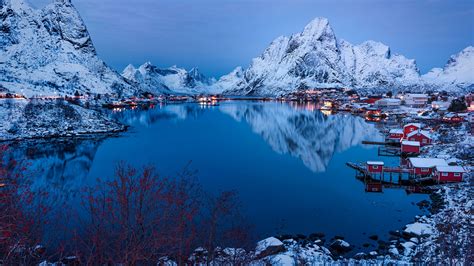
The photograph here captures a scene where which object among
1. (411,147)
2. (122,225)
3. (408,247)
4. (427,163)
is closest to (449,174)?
(427,163)

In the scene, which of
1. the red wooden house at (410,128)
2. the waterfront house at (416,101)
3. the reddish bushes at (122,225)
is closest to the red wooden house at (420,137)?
the red wooden house at (410,128)

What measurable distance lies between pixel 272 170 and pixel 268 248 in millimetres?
17723

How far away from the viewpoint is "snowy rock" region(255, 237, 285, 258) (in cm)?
1449

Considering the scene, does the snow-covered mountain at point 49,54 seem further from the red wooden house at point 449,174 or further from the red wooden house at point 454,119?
the red wooden house at point 454,119

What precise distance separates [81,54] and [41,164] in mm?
131168

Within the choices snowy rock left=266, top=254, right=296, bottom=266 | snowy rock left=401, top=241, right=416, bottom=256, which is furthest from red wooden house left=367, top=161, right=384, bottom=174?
snowy rock left=266, top=254, right=296, bottom=266

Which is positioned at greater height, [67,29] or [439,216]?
[67,29]

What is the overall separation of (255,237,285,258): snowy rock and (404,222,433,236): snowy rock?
722 centimetres

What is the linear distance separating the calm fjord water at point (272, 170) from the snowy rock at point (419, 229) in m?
1.03

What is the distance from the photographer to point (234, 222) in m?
18.4

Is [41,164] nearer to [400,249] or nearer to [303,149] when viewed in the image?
[303,149]

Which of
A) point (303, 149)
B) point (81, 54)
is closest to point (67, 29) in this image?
point (81, 54)

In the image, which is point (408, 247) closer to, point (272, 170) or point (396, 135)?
point (272, 170)

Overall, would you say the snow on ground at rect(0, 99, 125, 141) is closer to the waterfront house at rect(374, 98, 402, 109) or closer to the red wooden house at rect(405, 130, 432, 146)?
the red wooden house at rect(405, 130, 432, 146)
